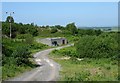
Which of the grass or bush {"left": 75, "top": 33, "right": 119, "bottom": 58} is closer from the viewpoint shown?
the grass

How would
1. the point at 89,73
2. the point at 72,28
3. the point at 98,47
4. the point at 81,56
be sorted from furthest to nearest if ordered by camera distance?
the point at 72,28
the point at 81,56
the point at 98,47
the point at 89,73

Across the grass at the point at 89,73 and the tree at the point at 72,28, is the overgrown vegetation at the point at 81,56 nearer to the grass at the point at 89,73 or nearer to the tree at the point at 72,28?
the grass at the point at 89,73

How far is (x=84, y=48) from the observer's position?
120 feet

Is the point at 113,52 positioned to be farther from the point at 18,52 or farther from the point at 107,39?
the point at 18,52

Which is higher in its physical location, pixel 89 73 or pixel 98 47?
pixel 98 47

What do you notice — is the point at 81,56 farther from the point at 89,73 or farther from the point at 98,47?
the point at 89,73

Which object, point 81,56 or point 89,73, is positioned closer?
point 89,73

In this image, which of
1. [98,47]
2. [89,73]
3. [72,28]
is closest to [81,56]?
[98,47]

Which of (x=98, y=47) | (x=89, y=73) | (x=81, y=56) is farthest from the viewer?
(x=81, y=56)

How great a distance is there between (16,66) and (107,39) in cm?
1790

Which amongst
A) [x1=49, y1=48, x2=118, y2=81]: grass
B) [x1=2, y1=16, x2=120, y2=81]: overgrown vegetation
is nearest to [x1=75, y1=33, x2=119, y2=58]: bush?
[x1=2, y1=16, x2=120, y2=81]: overgrown vegetation

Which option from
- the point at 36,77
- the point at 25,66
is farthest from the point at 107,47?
the point at 36,77

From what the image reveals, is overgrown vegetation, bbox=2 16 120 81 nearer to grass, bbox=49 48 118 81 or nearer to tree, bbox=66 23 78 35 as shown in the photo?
grass, bbox=49 48 118 81

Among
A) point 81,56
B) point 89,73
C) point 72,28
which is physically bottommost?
point 81,56
